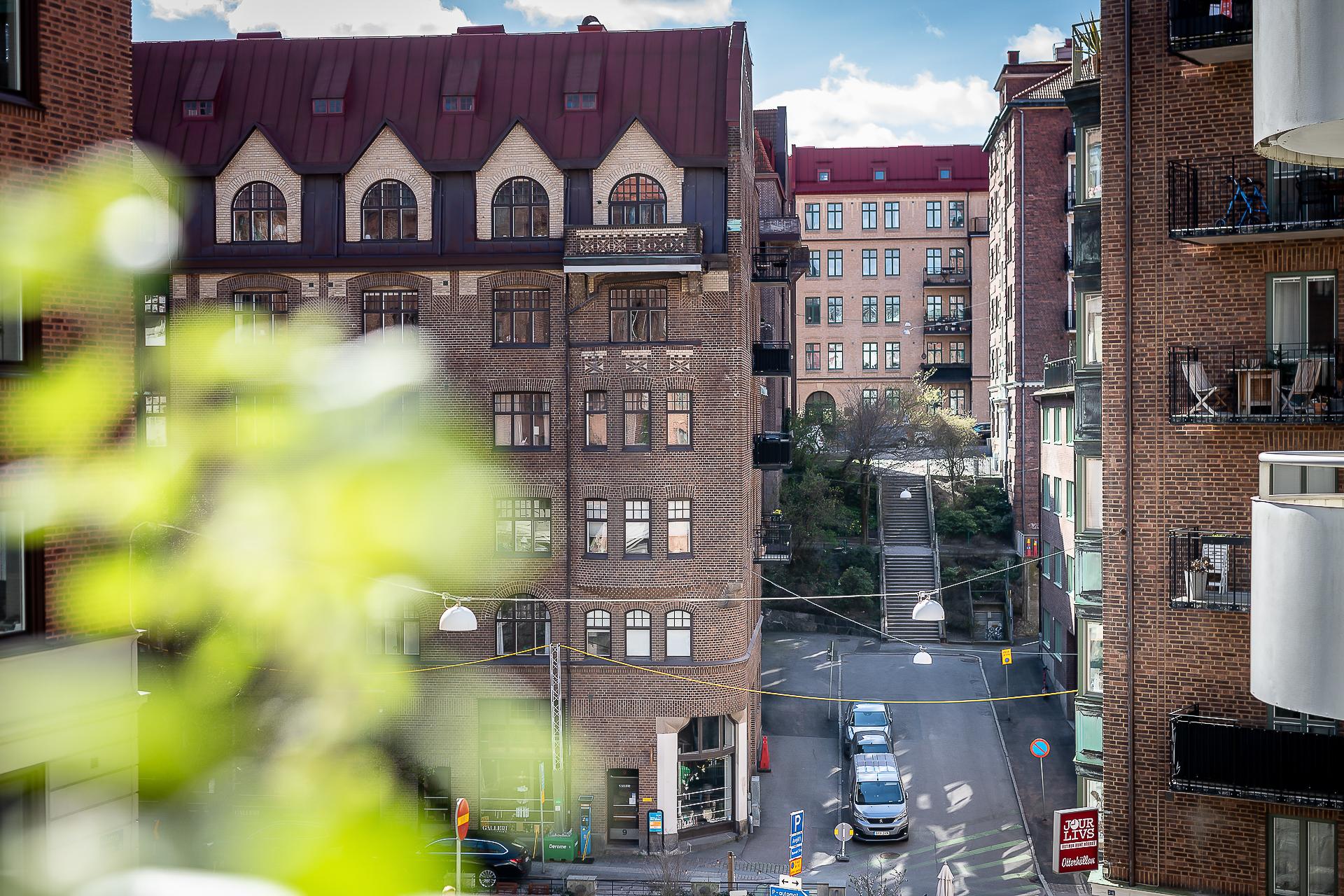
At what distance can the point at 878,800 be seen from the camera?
105 ft

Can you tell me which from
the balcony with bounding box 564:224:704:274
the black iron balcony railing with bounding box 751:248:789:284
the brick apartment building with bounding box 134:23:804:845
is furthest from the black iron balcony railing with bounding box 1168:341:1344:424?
the black iron balcony railing with bounding box 751:248:789:284

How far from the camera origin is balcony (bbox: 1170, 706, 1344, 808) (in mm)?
16719

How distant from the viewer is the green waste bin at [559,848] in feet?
102

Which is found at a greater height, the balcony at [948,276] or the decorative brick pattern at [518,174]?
the balcony at [948,276]

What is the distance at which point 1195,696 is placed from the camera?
1833 cm

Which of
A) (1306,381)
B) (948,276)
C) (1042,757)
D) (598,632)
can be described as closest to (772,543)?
(598,632)

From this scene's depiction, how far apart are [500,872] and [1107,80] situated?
21310 millimetres

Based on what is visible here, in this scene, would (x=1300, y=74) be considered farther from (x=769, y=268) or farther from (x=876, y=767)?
(x=769, y=268)

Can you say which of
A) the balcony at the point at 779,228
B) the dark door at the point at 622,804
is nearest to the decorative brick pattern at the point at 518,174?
the balcony at the point at 779,228

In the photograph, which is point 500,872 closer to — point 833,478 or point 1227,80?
point 1227,80

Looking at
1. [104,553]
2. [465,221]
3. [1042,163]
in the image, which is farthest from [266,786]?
[1042,163]

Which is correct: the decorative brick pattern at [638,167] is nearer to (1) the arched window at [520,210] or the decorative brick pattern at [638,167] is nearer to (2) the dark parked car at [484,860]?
(1) the arched window at [520,210]

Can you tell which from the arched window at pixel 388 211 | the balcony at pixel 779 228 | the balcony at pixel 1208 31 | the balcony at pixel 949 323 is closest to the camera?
the balcony at pixel 1208 31

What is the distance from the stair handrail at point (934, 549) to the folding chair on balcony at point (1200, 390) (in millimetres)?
30794
